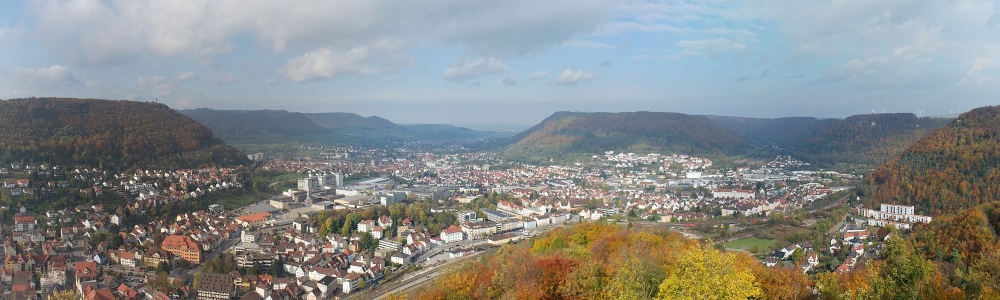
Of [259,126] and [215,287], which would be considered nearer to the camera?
[215,287]

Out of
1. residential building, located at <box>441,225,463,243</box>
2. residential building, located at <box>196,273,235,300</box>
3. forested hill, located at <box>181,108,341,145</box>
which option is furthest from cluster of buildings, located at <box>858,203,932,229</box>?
forested hill, located at <box>181,108,341,145</box>

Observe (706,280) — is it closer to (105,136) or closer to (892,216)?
(892,216)

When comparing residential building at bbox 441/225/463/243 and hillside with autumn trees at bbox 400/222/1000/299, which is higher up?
hillside with autumn trees at bbox 400/222/1000/299

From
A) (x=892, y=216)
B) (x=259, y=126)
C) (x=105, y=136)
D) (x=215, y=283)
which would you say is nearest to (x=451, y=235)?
(x=215, y=283)

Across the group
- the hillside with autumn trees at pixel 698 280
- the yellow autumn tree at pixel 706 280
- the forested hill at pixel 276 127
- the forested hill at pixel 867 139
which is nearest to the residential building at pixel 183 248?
the hillside with autumn trees at pixel 698 280

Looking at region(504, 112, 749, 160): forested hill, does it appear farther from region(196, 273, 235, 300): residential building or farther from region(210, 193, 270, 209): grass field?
region(196, 273, 235, 300): residential building

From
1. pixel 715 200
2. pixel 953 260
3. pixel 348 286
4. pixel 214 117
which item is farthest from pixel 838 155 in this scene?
pixel 214 117

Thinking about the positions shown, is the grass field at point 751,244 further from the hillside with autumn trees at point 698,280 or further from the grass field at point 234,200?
the grass field at point 234,200
